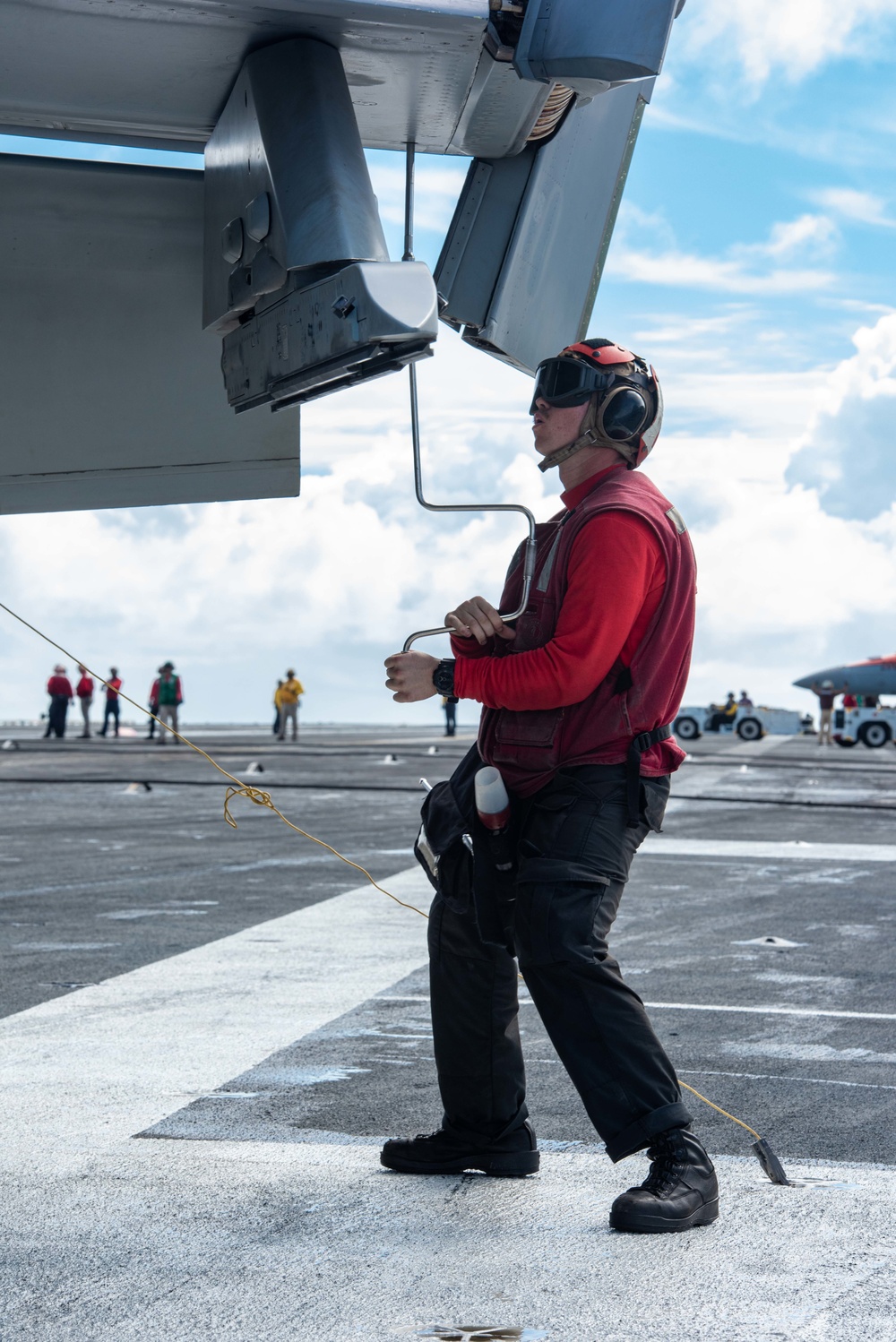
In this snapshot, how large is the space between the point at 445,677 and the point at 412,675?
0.08 meters

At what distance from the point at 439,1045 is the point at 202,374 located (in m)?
2.17

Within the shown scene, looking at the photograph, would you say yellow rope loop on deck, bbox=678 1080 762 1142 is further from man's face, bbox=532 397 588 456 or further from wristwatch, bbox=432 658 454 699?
man's face, bbox=532 397 588 456

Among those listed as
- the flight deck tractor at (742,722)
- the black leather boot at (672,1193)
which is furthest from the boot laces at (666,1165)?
the flight deck tractor at (742,722)

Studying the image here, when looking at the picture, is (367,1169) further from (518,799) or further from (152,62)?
(152,62)

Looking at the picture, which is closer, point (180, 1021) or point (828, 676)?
point (180, 1021)

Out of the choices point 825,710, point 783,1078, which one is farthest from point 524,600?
point 825,710

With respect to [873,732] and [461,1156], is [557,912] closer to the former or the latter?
[461,1156]

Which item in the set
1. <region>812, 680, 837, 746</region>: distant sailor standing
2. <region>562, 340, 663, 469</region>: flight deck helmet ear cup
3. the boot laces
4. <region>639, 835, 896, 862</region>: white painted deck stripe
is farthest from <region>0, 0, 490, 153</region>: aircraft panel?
<region>812, 680, 837, 746</region>: distant sailor standing

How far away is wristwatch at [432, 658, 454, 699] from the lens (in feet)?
10.2

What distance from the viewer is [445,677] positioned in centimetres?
313

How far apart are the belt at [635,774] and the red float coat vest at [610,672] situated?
0.07ft

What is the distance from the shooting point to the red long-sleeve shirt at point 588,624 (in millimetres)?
2969

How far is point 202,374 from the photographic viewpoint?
411 cm

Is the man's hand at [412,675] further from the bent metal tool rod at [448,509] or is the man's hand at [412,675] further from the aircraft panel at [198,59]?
the aircraft panel at [198,59]
